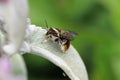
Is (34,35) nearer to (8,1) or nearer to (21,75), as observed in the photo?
(21,75)

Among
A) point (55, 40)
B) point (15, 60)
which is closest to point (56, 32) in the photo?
point (55, 40)

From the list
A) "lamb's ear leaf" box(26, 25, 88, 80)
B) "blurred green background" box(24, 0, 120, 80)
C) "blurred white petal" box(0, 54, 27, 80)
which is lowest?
"blurred white petal" box(0, 54, 27, 80)

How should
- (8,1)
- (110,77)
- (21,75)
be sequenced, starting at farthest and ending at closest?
(110,77)
(21,75)
(8,1)

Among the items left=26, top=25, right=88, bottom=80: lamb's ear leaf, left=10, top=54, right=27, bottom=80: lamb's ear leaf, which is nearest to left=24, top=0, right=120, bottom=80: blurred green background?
left=26, top=25, right=88, bottom=80: lamb's ear leaf

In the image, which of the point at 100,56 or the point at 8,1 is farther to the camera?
Answer: the point at 100,56

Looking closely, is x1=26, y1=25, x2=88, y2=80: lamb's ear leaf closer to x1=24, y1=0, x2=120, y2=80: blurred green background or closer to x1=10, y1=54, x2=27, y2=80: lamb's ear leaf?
x1=10, y1=54, x2=27, y2=80: lamb's ear leaf

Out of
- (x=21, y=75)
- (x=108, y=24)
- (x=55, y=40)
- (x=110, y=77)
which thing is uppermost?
(x=108, y=24)
